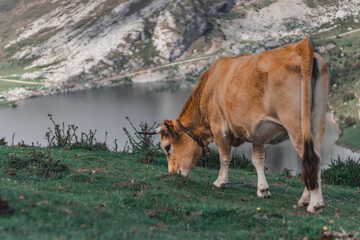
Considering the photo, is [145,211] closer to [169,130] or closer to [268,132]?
[268,132]

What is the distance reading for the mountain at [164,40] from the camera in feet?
425

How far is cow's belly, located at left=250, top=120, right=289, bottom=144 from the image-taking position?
22.7 ft

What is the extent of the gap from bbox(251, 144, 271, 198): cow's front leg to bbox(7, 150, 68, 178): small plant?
392cm

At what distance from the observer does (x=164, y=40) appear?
163 meters

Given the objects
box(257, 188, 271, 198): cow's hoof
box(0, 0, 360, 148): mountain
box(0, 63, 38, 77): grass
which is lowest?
box(257, 188, 271, 198): cow's hoof

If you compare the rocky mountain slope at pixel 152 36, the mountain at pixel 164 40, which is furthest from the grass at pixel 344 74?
the rocky mountain slope at pixel 152 36

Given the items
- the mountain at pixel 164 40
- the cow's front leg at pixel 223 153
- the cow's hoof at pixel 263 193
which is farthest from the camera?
the mountain at pixel 164 40

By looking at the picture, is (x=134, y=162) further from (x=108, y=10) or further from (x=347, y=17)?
(x=108, y=10)

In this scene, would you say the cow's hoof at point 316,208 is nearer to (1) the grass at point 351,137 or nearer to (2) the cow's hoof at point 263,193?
(2) the cow's hoof at point 263,193

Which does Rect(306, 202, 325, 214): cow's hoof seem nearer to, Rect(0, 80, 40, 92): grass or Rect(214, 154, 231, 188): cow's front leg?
Rect(214, 154, 231, 188): cow's front leg

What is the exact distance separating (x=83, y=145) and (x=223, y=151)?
6.46 meters

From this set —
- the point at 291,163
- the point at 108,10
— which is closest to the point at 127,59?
the point at 108,10

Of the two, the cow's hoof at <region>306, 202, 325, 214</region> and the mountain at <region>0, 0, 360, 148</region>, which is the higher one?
the mountain at <region>0, 0, 360, 148</region>

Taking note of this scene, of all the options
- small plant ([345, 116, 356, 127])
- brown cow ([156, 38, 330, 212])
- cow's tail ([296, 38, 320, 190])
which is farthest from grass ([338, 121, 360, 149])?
cow's tail ([296, 38, 320, 190])
